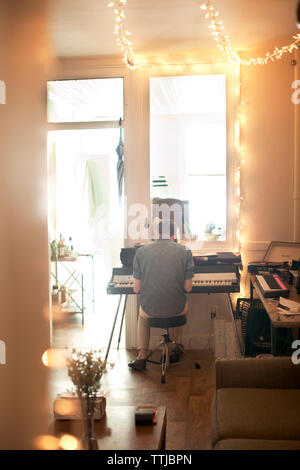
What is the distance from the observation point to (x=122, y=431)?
2.29 metres

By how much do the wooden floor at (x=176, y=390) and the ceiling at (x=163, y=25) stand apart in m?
2.90

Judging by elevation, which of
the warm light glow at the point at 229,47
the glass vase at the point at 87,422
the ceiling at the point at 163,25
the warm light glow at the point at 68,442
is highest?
the ceiling at the point at 163,25

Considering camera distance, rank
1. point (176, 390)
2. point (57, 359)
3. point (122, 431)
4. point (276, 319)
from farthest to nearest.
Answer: point (57, 359) → point (176, 390) → point (276, 319) → point (122, 431)

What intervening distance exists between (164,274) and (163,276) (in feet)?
0.06

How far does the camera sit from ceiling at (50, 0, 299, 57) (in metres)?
3.91

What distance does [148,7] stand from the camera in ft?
12.9

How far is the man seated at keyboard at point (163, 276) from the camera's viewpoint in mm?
4203

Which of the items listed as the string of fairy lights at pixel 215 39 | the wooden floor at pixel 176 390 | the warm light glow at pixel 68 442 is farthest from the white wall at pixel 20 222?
the string of fairy lights at pixel 215 39

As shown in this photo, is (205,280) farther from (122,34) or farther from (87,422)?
(87,422)

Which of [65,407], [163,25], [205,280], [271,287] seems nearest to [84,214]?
[205,280]

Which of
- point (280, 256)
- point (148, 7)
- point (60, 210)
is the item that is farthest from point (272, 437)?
point (60, 210)

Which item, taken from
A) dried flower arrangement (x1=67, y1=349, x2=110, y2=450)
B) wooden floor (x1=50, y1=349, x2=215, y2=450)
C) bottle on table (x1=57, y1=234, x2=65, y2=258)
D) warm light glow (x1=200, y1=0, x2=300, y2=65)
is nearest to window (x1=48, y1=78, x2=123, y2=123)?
warm light glow (x1=200, y1=0, x2=300, y2=65)

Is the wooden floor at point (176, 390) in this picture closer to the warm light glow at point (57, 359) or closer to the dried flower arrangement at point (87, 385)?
the warm light glow at point (57, 359)
